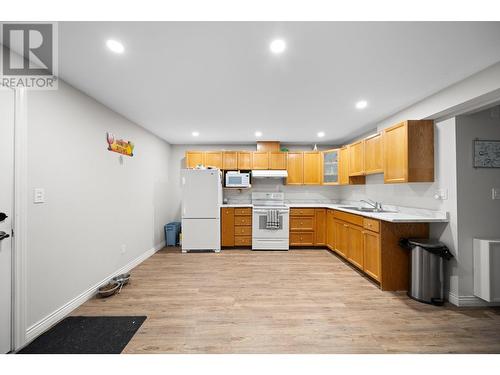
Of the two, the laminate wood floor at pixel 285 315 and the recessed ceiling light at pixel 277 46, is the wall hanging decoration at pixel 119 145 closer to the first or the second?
the laminate wood floor at pixel 285 315

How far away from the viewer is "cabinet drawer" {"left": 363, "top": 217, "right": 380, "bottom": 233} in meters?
2.77

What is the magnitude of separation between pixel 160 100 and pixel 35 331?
8.61 feet

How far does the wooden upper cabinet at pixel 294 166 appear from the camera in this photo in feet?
16.7

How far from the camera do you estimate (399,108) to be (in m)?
3.00

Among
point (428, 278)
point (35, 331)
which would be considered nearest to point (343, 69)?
point (428, 278)

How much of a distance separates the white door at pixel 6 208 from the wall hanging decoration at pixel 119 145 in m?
1.18

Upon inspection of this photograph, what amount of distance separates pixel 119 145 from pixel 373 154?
3908mm

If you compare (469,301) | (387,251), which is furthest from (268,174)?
(469,301)

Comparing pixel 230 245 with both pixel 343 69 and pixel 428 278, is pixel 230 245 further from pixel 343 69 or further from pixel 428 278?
pixel 343 69

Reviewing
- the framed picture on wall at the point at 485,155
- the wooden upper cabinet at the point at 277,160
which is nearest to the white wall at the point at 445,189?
the framed picture on wall at the point at 485,155

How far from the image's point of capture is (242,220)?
15.2 feet

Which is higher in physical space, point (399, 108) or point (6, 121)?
point (399, 108)

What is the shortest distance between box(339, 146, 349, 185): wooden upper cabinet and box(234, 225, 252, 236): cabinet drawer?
2235 millimetres

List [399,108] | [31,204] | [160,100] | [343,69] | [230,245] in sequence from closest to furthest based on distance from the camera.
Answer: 1. [31,204]
2. [343,69]
3. [160,100]
4. [399,108]
5. [230,245]
